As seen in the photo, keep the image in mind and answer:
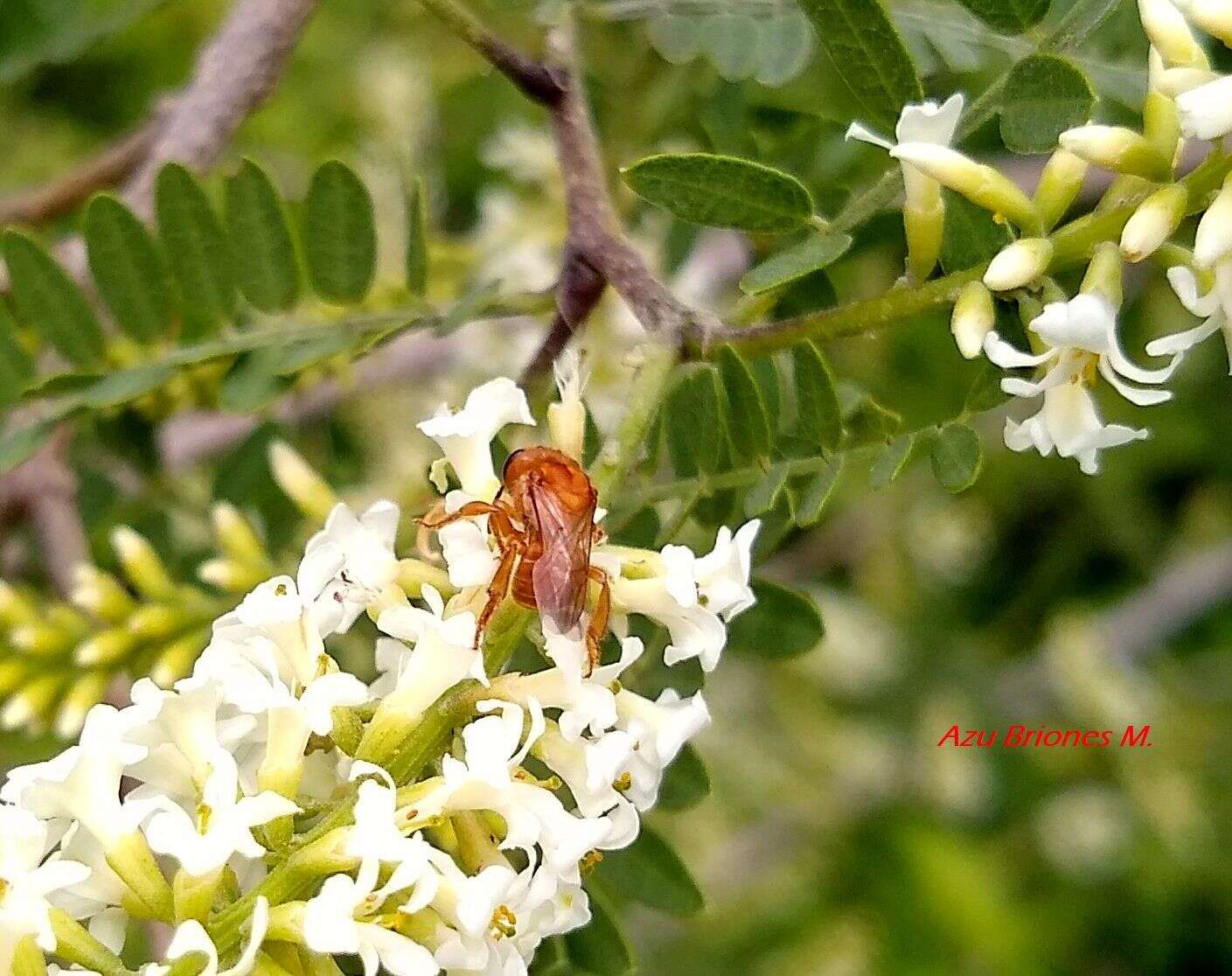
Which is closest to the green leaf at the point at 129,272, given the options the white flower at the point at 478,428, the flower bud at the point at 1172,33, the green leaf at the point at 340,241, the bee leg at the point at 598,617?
the green leaf at the point at 340,241

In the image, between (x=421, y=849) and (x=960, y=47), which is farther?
(x=960, y=47)

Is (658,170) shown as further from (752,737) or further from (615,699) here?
(752,737)

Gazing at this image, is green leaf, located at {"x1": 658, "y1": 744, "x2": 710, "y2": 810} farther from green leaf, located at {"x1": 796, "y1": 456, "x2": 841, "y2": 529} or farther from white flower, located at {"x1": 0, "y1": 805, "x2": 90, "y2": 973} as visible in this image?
white flower, located at {"x1": 0, "y1": 805, "x2": 90, "y2": 973}

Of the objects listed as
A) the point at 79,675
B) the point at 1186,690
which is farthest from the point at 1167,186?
the point at 1186,690

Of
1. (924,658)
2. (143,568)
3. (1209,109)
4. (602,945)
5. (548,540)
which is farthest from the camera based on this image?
(924,658)

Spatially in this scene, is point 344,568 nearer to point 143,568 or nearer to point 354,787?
point 354,787

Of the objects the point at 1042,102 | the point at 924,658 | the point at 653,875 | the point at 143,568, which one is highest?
the point at 1042,102

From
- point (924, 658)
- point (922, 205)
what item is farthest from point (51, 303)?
point (924, 658)
